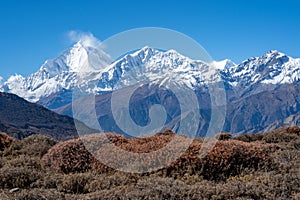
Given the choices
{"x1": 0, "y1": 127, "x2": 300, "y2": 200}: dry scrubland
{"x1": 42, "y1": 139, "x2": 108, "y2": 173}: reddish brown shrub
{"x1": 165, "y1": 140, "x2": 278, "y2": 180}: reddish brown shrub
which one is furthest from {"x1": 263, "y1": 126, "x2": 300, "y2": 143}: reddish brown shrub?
{"x1": 42, "y1": 139, "x2": 108, "y2": 173}: reddish brown shrub

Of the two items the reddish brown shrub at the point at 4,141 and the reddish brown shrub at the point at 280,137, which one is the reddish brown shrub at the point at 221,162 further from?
the reddish brown shrub at the point at 4,141

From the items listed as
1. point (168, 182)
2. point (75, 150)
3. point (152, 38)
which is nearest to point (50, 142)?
point (75, 150)

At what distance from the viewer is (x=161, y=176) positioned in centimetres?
1185

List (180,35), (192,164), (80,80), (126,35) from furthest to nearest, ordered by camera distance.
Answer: (80,80) → (180,35) → (126,35) → (192,164)

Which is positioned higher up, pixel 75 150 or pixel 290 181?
pixel 75 150

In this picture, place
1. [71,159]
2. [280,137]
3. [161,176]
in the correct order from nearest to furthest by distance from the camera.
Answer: [161,176] → [71,159] → [280,137]

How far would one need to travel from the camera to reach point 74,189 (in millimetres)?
10727

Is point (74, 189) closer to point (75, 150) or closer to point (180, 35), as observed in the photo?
point (75, 150)

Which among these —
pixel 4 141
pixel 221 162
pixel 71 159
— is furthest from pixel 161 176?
pixel 4 141

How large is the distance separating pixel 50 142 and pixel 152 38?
6.43 meters

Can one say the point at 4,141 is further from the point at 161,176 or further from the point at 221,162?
the point at 221,162

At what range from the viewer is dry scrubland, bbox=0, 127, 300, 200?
9.23 m

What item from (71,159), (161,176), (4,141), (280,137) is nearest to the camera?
(161,176)

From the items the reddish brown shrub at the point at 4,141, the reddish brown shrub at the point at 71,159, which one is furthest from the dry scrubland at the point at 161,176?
the reddish brown shrub at the point at 4,141
